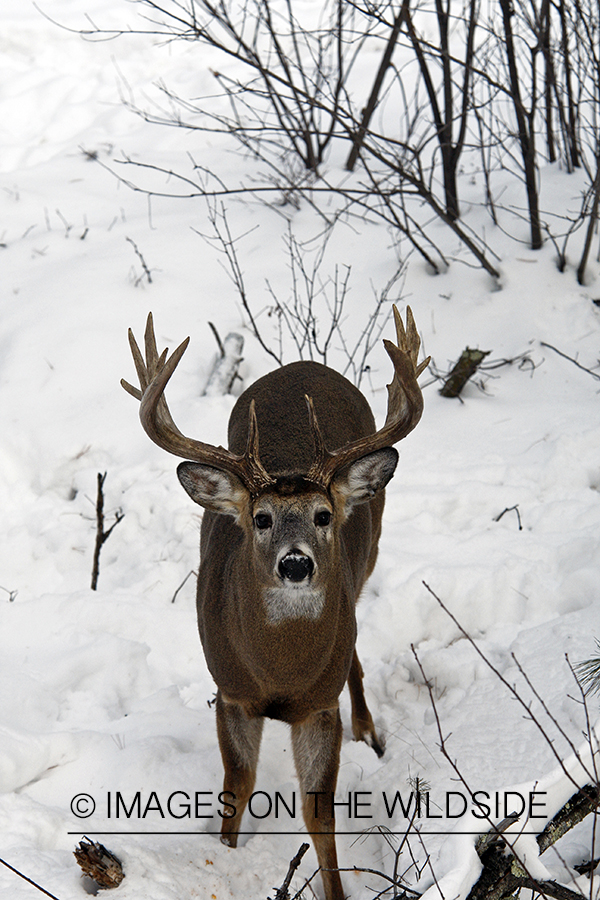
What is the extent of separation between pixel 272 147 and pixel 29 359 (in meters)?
4.15

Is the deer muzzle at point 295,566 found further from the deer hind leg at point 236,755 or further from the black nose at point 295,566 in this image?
the deer hind leg at point 236,755

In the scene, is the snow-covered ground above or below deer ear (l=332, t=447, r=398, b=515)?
below

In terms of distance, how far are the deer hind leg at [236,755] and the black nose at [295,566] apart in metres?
0.74

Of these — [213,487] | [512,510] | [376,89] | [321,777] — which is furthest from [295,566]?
[376,89]

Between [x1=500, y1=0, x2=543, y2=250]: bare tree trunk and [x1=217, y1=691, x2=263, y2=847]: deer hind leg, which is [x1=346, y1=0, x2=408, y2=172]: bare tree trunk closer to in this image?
[x1=500, y1=0, x2=543, y2=250]: bare tree trunk

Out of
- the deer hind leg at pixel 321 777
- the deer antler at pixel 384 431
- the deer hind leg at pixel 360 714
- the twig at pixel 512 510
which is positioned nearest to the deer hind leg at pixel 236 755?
the deer hind leg at pixel 321 777

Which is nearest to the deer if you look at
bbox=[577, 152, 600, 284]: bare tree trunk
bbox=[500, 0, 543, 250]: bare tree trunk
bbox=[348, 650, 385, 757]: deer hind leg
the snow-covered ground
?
the snow-covered ground

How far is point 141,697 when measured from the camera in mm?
3846

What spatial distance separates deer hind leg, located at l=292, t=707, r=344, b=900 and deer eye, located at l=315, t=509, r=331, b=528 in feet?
2.32

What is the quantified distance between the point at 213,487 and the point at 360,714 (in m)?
1.43

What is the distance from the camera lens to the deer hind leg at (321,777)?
2.97 meters

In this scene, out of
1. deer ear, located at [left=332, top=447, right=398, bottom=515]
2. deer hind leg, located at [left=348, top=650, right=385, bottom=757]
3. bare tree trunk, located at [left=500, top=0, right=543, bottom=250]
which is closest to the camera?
deer ear, located at [left=332, top=447, right=398, bottom=515]

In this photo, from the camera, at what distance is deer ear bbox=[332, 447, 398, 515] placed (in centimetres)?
285

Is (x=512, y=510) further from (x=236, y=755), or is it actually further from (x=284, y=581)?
(x=284, y=581)
